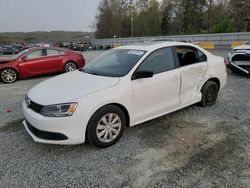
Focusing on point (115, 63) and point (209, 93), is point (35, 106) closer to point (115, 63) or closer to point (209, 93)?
point (115, 63)

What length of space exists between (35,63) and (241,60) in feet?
25.4

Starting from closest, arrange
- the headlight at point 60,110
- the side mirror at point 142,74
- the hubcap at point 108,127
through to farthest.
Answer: the headlight at point 60,110 → the hubcap at point 108,127 → the side mirror at point 142,74

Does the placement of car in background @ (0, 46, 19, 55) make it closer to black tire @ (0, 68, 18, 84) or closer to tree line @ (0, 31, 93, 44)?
black tire @ (0, 68, 18, 84)

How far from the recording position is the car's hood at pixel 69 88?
3.22 meters

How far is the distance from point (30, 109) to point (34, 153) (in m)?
0.65

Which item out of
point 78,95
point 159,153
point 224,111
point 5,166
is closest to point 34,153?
point 5,166

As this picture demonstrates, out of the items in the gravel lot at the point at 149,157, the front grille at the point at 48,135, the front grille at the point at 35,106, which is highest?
the front grille at the point at 35,106

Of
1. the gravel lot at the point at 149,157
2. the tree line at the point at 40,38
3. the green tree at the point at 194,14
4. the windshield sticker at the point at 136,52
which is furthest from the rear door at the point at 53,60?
the tree line at the point at 40,38

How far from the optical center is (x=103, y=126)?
3373mm

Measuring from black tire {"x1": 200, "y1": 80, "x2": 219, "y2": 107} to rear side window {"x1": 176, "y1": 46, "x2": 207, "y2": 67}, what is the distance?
0.56 metres

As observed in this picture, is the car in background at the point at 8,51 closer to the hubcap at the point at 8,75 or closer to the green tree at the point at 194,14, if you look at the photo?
the hubcap at the point at 8,75

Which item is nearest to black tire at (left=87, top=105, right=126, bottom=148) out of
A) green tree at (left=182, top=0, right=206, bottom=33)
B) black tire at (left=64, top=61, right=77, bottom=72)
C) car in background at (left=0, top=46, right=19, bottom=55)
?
black tire at (left=64, top=61, right=77, bottom=72)

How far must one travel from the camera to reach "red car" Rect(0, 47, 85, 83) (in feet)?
29.1

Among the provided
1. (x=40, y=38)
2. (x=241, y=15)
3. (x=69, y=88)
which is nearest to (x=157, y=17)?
(x=241, y=15)
